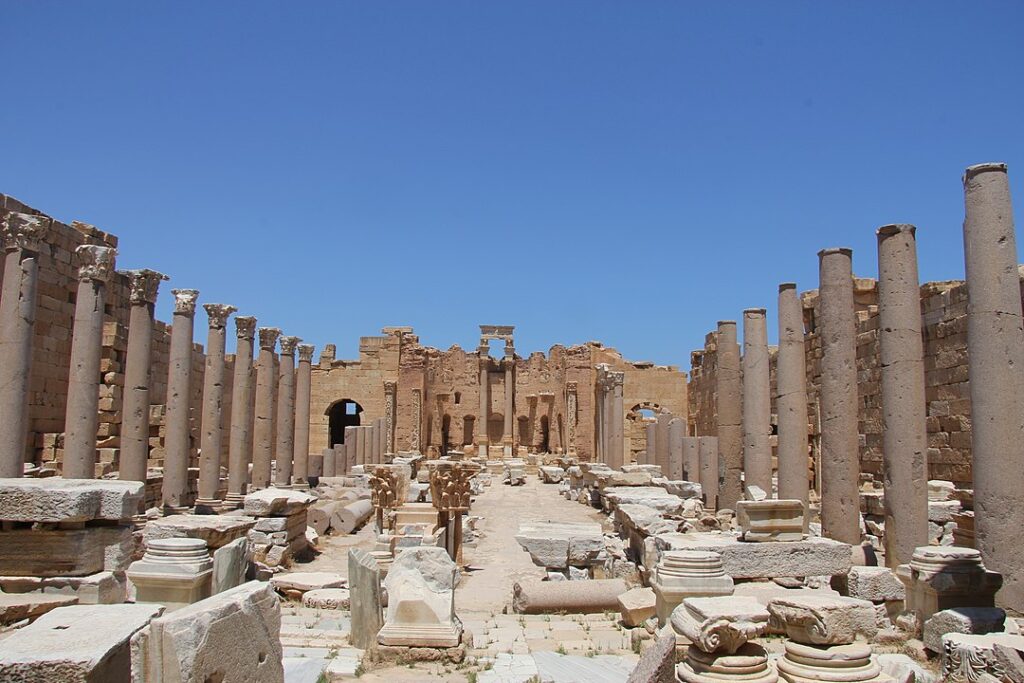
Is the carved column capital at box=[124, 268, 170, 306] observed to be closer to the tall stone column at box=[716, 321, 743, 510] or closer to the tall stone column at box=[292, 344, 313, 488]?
the tall stone column at box=[292, 344, 313, 488]

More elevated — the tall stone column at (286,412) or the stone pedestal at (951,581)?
the tall stone column at (286,412)

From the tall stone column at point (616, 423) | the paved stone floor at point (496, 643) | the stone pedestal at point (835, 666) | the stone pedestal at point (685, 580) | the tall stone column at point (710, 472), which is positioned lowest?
the paved stone floor at point (496, 643)

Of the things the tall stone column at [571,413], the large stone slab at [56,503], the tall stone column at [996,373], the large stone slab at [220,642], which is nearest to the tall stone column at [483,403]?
the tall stone column at [571,413]

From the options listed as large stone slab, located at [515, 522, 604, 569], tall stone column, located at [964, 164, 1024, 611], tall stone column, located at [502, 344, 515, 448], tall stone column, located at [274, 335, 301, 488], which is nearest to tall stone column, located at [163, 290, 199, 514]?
tall stone column, located at [274, 335, 301, 488]

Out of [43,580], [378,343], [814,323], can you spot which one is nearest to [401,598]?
[43,580]

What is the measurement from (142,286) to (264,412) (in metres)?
6.90

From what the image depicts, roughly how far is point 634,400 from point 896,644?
104 ft

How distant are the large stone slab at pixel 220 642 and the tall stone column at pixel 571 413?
105ft

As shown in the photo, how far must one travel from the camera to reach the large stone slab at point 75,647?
3.87 m

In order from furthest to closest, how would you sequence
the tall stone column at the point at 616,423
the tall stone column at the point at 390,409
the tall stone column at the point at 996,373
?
the tall stone column at the point at 390,409 → the tall stone column at the point at 616,423 → the tall stone column at the point at 996,373

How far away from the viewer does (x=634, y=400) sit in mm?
39062

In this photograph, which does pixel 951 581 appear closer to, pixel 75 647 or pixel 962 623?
pixel 962 623

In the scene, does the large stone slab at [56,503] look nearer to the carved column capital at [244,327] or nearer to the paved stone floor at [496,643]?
the paved stone floor at [496,643]

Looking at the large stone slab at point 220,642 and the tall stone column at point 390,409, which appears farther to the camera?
the tall stone column at point 390,409
